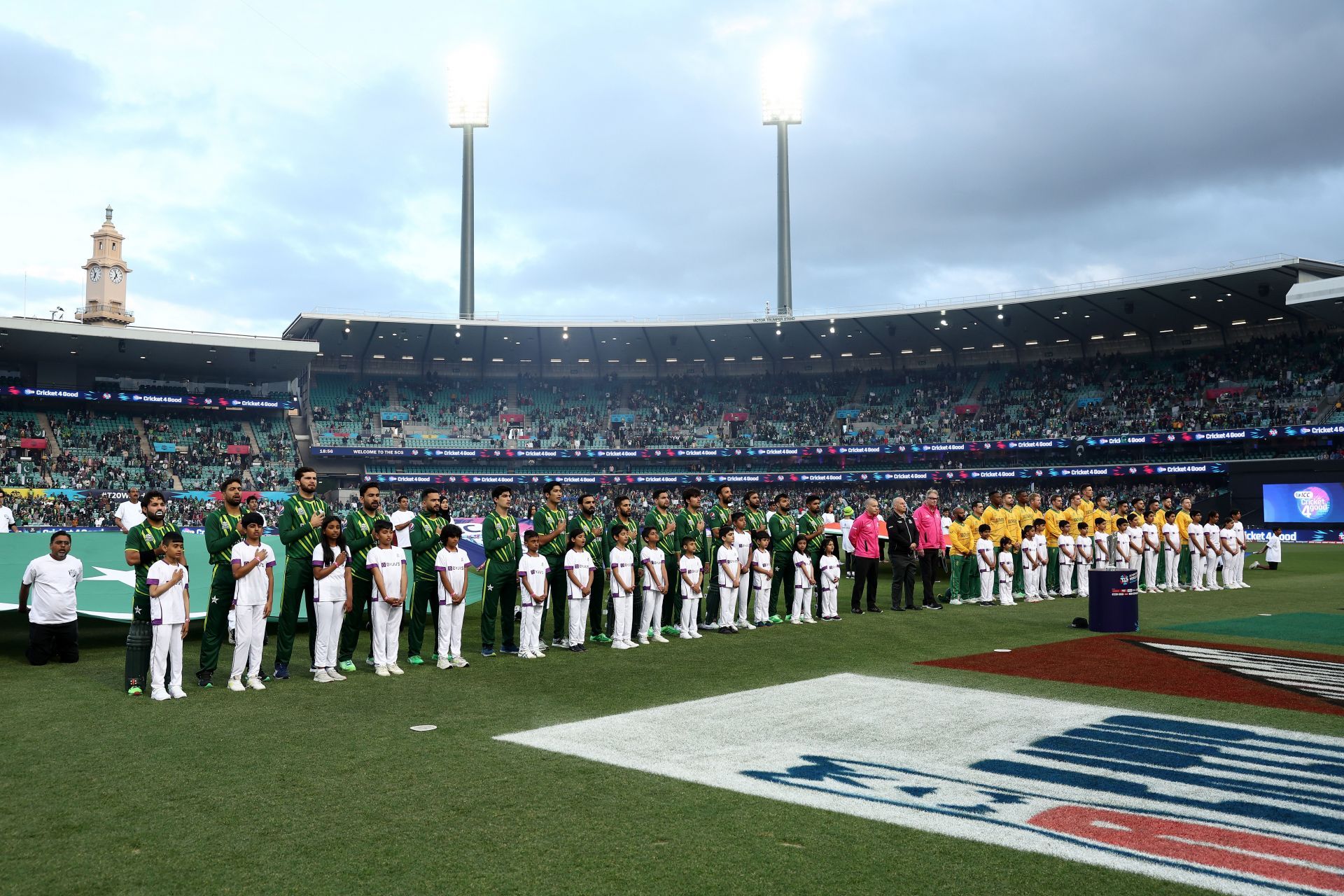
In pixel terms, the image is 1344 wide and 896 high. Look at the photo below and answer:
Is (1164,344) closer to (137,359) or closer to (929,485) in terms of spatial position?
(929,485)

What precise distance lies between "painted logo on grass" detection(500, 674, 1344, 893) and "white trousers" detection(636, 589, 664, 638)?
3806mm

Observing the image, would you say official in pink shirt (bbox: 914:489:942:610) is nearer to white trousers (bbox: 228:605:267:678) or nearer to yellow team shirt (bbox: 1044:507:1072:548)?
yellow team shirt (bbox: 1044:507:1072:548)

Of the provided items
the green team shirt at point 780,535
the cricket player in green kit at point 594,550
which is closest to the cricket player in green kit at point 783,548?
the green team shirt at point 780,535

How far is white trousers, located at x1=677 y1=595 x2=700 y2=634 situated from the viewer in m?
12.6

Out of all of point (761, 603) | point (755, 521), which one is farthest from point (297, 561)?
point (755, 521)

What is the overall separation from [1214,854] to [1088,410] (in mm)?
47224

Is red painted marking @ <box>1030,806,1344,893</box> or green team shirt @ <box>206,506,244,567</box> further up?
green team shirt @ <box>206,506,244,567</box>

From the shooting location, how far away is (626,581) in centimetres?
1146

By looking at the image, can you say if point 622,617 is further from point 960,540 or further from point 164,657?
point 960,540

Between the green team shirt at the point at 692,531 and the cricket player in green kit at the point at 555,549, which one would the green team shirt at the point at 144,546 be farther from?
the green team shirt at the point at 692,531

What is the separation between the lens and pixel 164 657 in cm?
824

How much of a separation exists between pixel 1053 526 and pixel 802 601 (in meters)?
6.29

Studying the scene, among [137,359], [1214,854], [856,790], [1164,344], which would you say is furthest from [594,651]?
[1164,344]

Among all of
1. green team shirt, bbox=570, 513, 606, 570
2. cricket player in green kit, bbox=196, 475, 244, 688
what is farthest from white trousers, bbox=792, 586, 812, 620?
cricket player in green kit, bbox=196, 475, 244, 688
